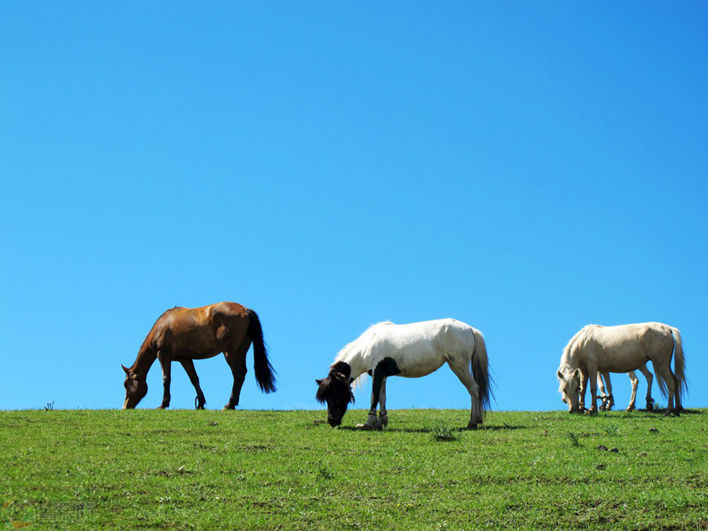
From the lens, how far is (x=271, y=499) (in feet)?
35.3

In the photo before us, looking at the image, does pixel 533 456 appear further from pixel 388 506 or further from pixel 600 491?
pixel 388 506

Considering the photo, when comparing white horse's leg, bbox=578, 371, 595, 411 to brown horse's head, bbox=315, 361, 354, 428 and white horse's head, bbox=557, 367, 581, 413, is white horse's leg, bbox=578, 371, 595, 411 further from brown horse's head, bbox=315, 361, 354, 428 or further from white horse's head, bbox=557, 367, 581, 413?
brown horse's head, bbox=315, 361, 354, 428

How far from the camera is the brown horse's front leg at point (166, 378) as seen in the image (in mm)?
22236

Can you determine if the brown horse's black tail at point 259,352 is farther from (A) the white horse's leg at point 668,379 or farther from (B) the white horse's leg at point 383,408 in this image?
(A) the white horse's leg at point 668,379

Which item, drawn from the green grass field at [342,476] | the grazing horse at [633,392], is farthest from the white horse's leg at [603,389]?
the green grass field at [342,476]

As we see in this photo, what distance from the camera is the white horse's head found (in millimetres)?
21406

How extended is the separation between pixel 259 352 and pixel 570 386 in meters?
8.63

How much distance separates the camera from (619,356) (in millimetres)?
22422

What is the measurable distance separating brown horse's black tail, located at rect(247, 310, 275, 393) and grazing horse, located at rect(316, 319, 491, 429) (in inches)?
201

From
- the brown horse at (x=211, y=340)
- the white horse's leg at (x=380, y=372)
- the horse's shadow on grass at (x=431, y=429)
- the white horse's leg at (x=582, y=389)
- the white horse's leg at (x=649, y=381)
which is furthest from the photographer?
the white horse's leg at (x=649, y=381)

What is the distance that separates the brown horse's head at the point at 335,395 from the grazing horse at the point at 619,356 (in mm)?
7506

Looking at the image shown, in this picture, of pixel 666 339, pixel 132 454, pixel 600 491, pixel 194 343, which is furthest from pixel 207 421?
pixel 666 339

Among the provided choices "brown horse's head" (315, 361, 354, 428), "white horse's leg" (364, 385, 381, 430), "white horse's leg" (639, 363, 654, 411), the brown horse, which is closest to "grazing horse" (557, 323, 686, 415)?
"white horse's leg" (639, 363, 654, 411)

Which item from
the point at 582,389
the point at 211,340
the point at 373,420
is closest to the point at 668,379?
the point at 582,389
